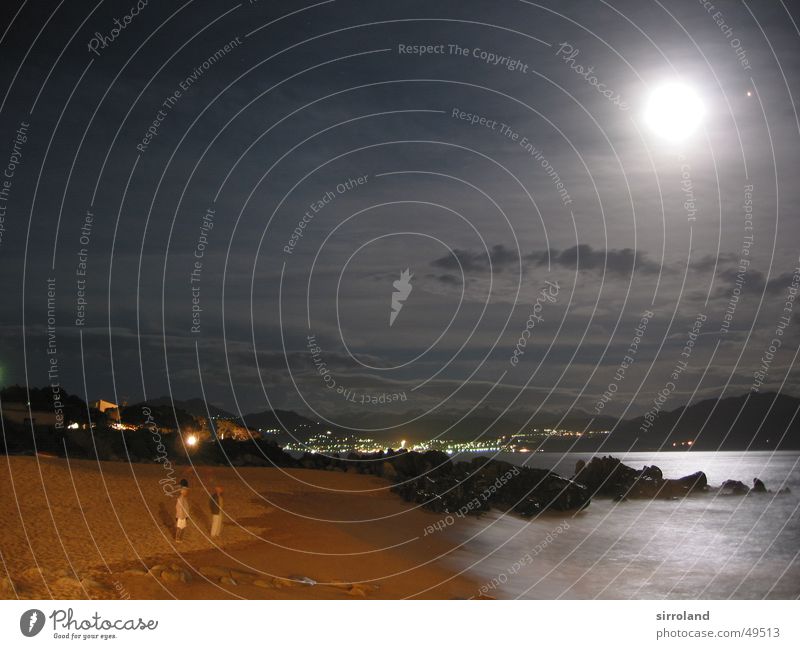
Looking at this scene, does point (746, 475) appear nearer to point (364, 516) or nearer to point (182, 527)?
point (364, 516)

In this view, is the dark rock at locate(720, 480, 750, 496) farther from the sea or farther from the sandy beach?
the sandy beach

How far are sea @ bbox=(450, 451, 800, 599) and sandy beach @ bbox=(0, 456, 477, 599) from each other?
206 centimetres

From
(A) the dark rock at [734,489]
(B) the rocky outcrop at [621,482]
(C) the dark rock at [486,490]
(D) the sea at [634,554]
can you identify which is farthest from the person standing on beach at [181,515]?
(A) the dark rock at [734,489]

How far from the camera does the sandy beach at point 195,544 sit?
15.5m

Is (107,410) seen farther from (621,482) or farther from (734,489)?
(734,489)

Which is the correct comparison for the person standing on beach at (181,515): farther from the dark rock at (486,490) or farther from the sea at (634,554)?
the dark rock at (486,490)

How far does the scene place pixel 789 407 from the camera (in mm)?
185625

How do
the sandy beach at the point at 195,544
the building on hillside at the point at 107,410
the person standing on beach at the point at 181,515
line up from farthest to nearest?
the building on hillside at the point at 107,410 < the person standing on beach at the point at 181,515 < the sandy beach at the point at 195,544

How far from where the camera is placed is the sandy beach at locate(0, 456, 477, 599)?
50.9 ft

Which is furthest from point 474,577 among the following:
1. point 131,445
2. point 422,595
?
point 131,445

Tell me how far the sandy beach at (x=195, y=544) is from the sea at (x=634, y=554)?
80.9 inches

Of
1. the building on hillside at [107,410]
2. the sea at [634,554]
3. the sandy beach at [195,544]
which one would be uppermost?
the building on hillside at [107,410]

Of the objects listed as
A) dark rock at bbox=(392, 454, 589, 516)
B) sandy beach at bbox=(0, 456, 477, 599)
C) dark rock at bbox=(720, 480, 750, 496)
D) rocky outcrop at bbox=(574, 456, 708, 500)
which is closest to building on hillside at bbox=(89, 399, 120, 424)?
dark rock at bbox=(392, 454, 589, 516)
